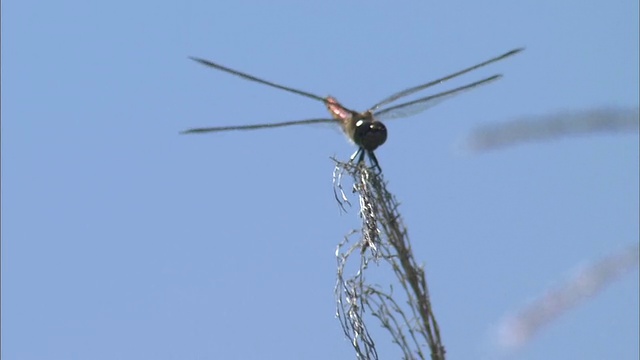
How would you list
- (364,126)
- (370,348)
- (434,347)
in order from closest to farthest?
(434,347)
(370,348)
(364,126)

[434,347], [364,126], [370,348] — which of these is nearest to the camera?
[434,347]

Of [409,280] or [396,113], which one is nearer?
[409,280]

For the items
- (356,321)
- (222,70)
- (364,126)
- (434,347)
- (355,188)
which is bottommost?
(434,347)

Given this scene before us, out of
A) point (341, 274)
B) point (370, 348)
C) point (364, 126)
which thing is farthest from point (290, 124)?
point (370, 348)

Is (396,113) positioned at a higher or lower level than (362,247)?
higher

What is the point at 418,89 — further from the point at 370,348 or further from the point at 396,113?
the point at 370,348

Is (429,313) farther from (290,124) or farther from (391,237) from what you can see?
(290,124)
